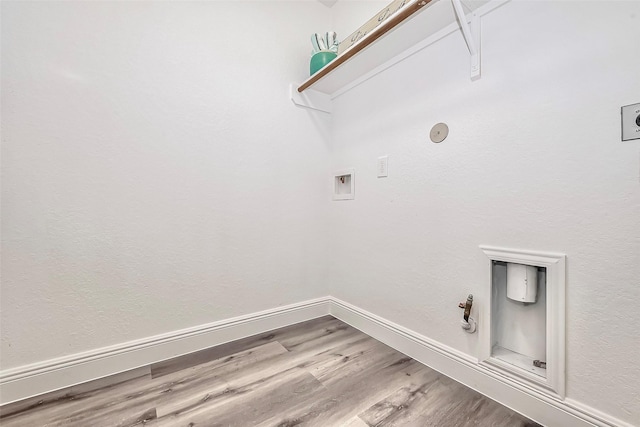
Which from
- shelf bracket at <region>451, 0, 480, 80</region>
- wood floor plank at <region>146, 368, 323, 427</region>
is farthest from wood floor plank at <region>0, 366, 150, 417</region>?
shelf bracket at <region>451, 0, 480, 80</region>

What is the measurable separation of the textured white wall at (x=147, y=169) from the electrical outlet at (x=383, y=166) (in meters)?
0.57

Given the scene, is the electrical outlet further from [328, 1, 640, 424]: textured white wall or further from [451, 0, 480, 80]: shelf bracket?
[451, 0, 480, 80]: shelf bracket

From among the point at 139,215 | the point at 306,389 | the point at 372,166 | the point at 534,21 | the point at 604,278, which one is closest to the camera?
the point at 604,278

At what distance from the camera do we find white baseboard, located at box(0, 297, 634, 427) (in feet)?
3.28

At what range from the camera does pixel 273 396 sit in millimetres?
1183

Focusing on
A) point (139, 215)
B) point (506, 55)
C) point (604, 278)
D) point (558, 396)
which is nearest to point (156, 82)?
point (139, 215)

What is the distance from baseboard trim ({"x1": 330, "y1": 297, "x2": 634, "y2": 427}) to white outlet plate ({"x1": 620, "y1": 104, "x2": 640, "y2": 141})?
3.10 ft

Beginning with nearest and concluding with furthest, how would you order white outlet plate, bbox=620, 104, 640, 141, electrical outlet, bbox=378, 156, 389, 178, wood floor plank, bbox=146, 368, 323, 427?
white outlet plate, bbox=620, 104, 640, 141, wood floor plank, bbox=146, 368, 323, 427, electrical outlet, bbox=378, 156, 389, 178

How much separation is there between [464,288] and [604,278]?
484mm

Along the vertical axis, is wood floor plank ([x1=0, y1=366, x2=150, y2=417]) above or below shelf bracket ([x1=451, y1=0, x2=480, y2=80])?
below

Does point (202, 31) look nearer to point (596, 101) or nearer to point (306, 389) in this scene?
point (596, 101)

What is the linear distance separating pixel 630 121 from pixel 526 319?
2.69 ft

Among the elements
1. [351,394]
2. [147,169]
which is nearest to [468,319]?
[351,394]

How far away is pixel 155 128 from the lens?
1435mm
